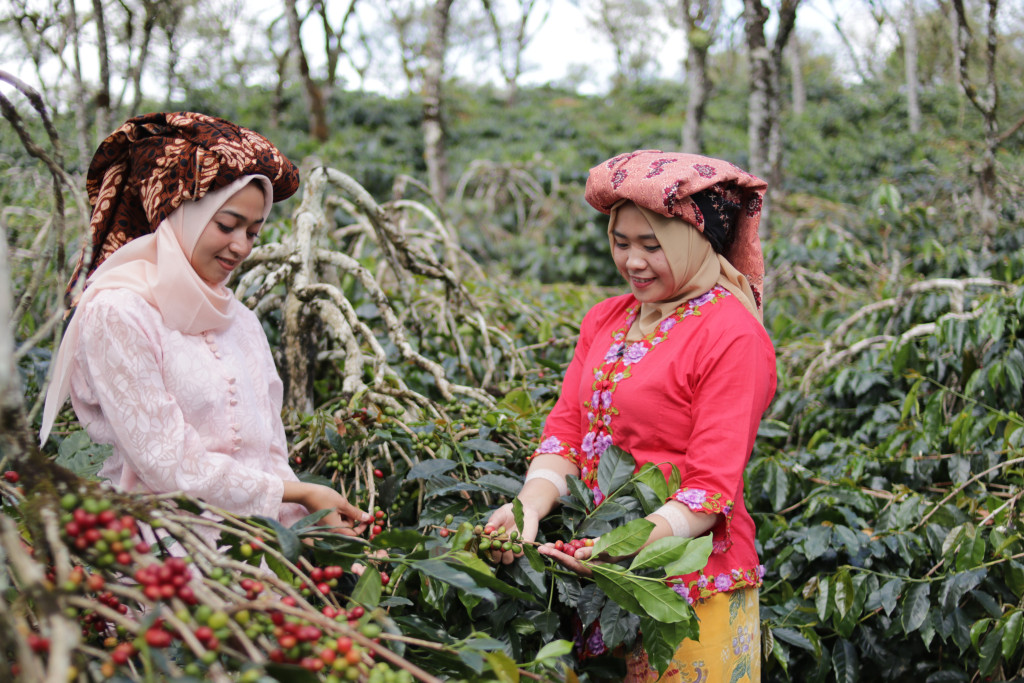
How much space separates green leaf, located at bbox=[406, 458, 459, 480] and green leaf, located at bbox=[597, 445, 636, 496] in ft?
1.12

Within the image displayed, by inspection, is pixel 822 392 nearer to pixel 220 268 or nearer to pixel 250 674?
pixel 220 268

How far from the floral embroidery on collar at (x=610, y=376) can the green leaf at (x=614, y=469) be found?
4 centimetres

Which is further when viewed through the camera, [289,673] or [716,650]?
[716,650]

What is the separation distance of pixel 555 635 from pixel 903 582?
135 cm

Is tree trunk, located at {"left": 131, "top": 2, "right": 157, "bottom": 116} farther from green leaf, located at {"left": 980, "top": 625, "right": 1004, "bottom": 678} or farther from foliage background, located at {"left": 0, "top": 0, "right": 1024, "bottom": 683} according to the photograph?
green leaf, located at {"left": 980, "top": 625, "right": 1004, "bottom": 678}

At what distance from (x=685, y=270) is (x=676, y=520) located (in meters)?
0.53

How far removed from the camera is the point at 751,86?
4.91 metres

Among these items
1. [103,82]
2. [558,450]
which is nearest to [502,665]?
[558,450]

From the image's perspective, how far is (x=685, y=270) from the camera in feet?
4.95

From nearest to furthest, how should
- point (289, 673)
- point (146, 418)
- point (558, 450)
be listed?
point (289, 673) → point (146, 418) → point (558, 450)

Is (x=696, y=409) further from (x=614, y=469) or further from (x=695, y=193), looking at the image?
(x=695, y=193)

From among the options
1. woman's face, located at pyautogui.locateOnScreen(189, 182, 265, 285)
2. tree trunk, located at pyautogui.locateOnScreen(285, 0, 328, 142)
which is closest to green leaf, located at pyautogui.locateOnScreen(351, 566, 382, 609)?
woman's face, located at pyautogui.locateOnScreen(189, 182, 265, 285)

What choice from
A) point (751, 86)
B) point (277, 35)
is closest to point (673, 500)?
point (751, 86)

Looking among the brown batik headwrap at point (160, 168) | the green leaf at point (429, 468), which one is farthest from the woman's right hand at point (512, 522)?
the brown batik headwrap at point (160, 168)
